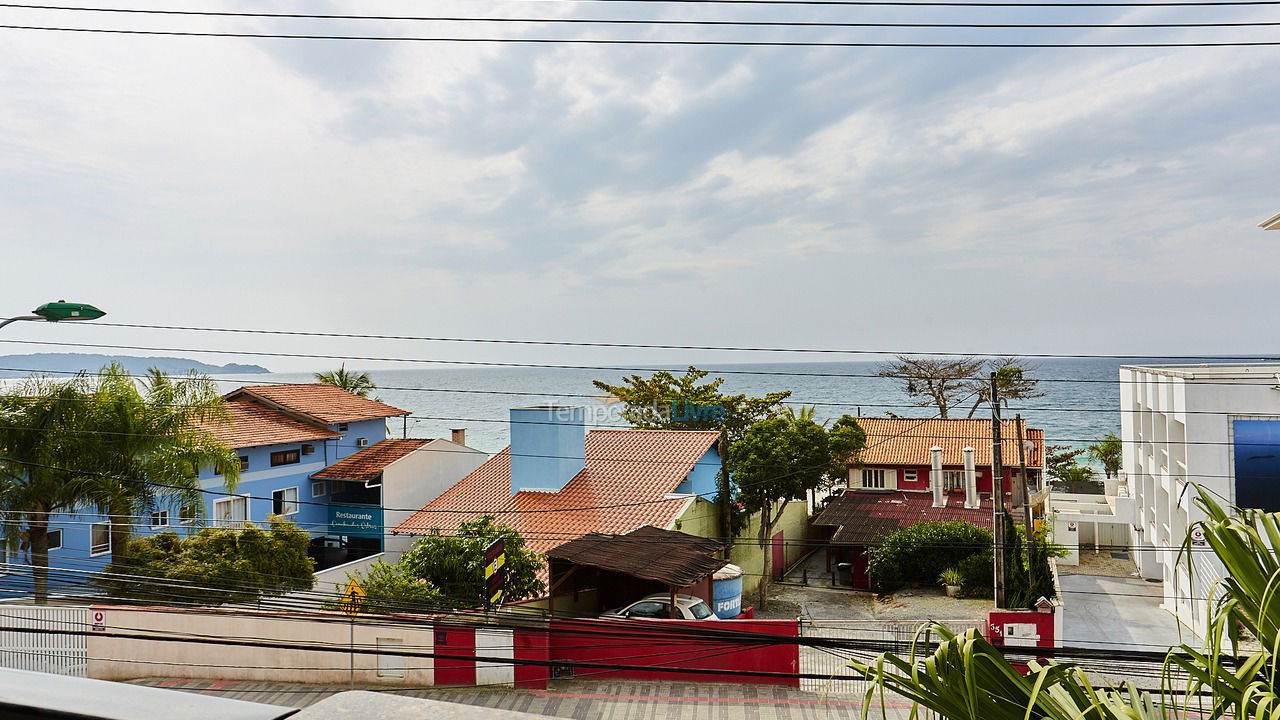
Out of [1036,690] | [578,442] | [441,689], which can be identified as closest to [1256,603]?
[1036,690]

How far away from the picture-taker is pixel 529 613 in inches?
621

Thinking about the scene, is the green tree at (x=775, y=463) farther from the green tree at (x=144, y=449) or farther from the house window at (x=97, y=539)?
the house window at (x=97, y=539)

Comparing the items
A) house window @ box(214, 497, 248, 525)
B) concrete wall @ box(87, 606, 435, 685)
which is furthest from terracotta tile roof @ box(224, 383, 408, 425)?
concrete wall @ box(87, 606, 435, 685)

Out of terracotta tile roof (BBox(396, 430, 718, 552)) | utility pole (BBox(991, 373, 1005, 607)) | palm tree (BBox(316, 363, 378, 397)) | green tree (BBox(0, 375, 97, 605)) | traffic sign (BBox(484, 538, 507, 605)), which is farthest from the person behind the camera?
palm tree (BBox(316, 363, 378, 397))

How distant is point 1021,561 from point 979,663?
2012 cm

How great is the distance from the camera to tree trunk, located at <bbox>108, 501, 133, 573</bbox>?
1742 centimetres

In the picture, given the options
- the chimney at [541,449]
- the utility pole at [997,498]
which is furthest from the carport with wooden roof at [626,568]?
the utility pole at [997,498]

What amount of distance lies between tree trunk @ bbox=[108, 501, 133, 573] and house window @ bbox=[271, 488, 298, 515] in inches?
243

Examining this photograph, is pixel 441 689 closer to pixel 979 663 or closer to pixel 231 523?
pixel 231 523

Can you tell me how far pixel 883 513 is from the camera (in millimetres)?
27297

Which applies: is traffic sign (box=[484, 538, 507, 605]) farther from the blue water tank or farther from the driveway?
the driveway

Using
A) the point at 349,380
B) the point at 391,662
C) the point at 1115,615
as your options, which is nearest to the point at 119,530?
the point at 391,662

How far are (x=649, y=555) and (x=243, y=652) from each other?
8204 mm

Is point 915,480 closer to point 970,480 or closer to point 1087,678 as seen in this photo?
point 970,480
